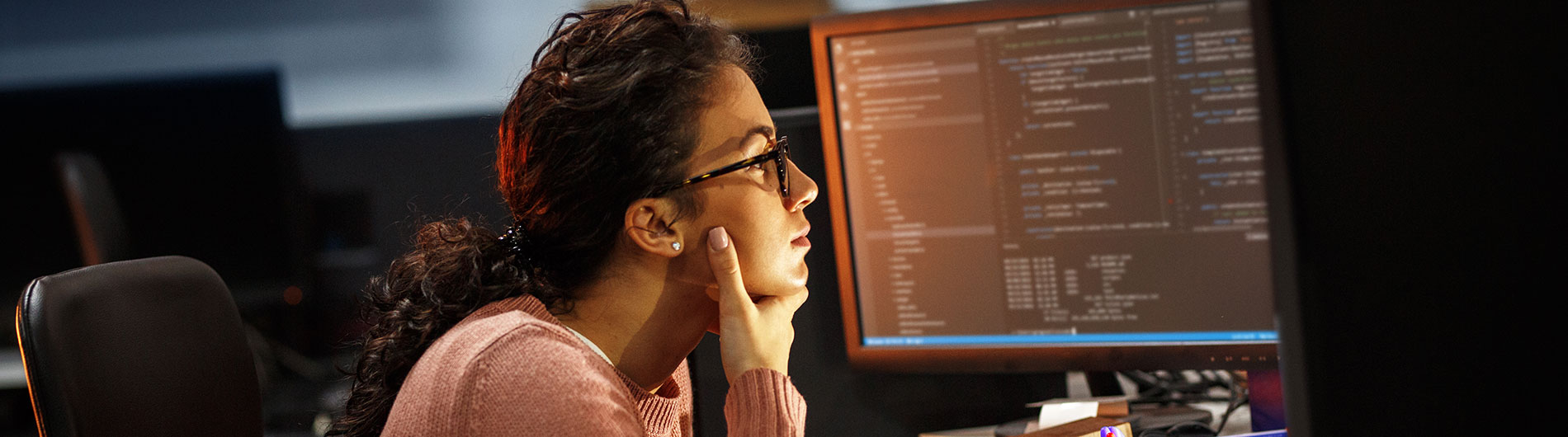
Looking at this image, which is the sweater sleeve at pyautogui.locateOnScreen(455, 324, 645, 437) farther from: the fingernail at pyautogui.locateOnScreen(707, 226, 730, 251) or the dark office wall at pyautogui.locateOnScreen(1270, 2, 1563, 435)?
the dark office wall at pyautogui.locateOnScreen(1270, 2, 1563, 435)

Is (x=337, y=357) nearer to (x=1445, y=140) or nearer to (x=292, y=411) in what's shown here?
(x=292, y=411)

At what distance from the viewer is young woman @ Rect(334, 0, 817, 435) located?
0.86 meters

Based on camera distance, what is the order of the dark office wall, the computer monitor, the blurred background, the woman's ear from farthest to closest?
the blurred background < the computer monitor < the woman's ear < the dark office wall

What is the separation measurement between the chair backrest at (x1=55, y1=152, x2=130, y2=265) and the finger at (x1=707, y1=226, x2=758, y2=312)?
2418mm

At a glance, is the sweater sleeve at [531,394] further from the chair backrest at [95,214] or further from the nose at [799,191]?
the chair backrest at [95,214]

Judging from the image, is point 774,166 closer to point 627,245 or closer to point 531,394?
point 627,245

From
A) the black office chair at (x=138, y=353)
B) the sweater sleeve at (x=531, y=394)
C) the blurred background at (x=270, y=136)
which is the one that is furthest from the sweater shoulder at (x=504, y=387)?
the blurred background at (x=270, y=136)

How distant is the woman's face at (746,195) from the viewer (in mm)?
908

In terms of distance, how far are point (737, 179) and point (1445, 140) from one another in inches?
23.2

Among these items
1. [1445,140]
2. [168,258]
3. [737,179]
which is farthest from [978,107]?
[168,258]

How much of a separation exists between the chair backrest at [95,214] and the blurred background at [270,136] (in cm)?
53

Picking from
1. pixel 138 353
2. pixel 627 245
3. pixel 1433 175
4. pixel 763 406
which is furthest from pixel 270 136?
pixel 1433 175

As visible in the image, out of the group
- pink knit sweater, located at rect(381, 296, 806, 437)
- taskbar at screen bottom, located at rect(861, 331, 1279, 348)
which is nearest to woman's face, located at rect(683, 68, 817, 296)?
pink knit sweater, located at rect(381, 296, 806, 437)

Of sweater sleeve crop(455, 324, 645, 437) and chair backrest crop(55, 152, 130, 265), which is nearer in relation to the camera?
sweater sleeve crop(455, 324, 645, 437)
